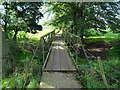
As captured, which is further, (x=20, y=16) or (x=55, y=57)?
(x=20, y=16)

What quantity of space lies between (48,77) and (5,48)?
172 cm

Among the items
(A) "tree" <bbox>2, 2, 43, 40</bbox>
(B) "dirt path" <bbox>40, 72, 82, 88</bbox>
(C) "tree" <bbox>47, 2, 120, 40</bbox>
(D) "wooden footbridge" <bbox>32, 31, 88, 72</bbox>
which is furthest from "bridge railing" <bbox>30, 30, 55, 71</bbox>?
(C) "tree" <bbox>47, 2, 120, 40</bbox>

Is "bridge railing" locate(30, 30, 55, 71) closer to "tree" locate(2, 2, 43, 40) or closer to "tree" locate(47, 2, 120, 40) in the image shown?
"tree" locate(2, 2, 43, 40)

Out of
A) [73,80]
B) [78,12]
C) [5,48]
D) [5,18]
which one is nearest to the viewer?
[73,80]

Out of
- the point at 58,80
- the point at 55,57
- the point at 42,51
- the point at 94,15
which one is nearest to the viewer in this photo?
the point at 58,80

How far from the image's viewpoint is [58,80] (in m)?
2.52

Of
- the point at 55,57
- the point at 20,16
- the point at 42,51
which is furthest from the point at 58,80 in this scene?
the point at 20,16

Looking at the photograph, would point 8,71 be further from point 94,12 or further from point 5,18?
point 94,12

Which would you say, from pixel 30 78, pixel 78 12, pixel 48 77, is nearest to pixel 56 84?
pixel 48 77

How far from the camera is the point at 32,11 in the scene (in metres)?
8.08

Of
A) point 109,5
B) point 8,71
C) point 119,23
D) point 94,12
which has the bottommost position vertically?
point 8,71

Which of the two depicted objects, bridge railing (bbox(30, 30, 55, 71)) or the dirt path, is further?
bridge railing (bbox(30, 30, 55, 71))

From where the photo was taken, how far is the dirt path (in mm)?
2303

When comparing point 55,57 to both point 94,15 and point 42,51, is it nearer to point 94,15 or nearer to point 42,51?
point 42,51
